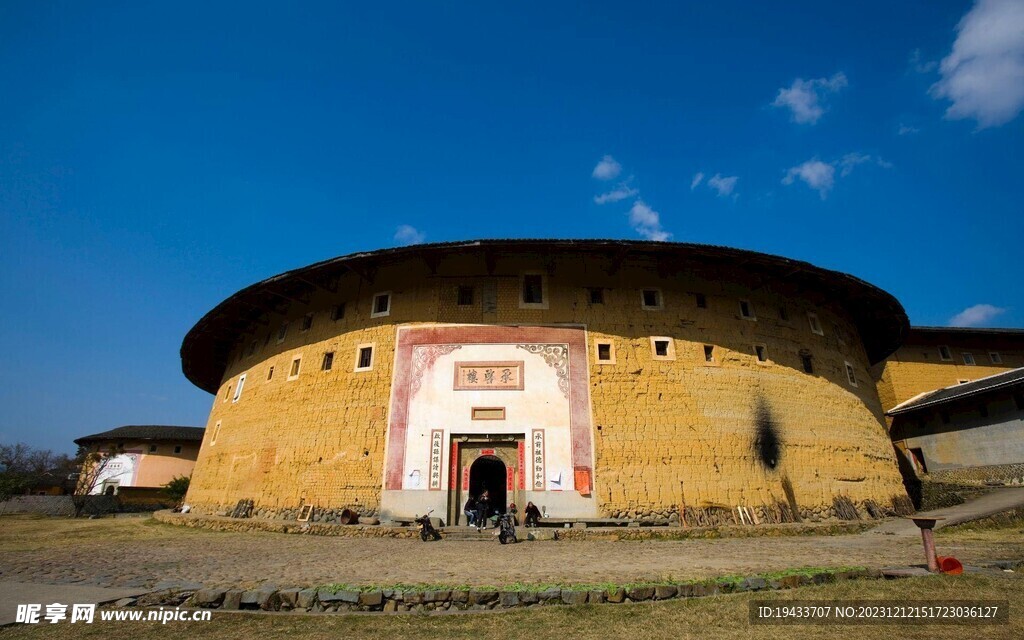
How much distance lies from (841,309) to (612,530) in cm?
1523

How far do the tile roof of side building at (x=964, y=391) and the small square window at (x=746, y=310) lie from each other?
9211 mm

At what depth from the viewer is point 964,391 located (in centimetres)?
1977

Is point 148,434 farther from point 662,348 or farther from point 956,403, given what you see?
point 956,403

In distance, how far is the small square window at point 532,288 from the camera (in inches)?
634

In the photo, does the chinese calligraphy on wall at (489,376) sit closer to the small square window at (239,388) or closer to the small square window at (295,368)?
the small square window at (295,368)

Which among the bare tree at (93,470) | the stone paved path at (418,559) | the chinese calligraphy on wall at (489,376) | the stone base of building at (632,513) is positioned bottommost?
the stone paved path at (418,559)

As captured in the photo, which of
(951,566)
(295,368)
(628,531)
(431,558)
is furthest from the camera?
(295,368)

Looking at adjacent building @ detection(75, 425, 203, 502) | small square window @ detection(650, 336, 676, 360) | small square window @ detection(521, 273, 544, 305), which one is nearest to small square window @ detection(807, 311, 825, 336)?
small square window @ detection(650, 336, 676, 360)

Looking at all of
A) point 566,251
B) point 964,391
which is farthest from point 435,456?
point 964,391

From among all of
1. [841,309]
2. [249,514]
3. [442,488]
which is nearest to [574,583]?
[442,488]

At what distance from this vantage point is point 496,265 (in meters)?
16.5

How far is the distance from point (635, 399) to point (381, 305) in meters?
9.16

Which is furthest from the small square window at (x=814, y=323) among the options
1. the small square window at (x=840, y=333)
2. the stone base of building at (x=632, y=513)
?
the stone base of building at (x=632, y=513)

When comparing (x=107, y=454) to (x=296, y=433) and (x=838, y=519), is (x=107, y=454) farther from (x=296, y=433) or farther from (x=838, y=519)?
(x=838, y=519)
